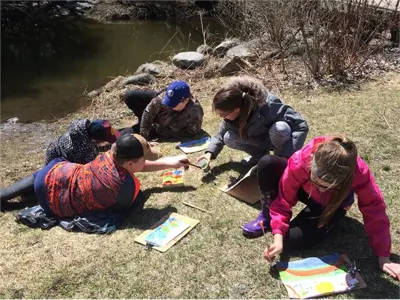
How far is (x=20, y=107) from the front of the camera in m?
7.54

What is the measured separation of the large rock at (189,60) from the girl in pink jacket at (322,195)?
544cm

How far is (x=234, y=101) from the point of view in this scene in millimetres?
3107

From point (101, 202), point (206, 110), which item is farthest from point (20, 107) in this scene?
point (101, 202)

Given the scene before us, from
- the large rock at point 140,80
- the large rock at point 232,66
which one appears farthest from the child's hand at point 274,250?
the large rock at point 140,80

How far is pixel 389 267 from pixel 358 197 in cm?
43

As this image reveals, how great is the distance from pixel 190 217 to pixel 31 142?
3472 mm

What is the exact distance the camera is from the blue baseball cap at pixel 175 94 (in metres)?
4.15

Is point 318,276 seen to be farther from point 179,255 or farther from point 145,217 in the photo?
point 145,217

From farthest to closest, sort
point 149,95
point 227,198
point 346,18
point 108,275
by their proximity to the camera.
→ point 346,18
point 149,95
point 227,198
point 108,275

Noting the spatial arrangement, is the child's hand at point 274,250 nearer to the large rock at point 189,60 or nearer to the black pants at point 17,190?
the black pants at point 17,190

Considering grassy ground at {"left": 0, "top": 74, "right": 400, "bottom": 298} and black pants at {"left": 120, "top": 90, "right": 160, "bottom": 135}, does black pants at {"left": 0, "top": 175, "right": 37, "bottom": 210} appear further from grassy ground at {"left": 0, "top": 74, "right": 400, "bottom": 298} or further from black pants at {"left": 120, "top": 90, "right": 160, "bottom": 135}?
black pants at {"left": 120, "top": 90, "right": 160, "bottom": 135}

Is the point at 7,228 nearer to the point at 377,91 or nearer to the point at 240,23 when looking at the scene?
the point at 377,91

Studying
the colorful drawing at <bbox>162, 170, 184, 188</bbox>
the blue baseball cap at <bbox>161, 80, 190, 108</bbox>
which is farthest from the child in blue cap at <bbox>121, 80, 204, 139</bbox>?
the colorful drawing at <bbox>162, 170, 184, 188</bbox>

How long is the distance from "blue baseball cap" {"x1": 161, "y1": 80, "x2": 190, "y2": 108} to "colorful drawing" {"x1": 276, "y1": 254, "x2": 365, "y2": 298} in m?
2.04
